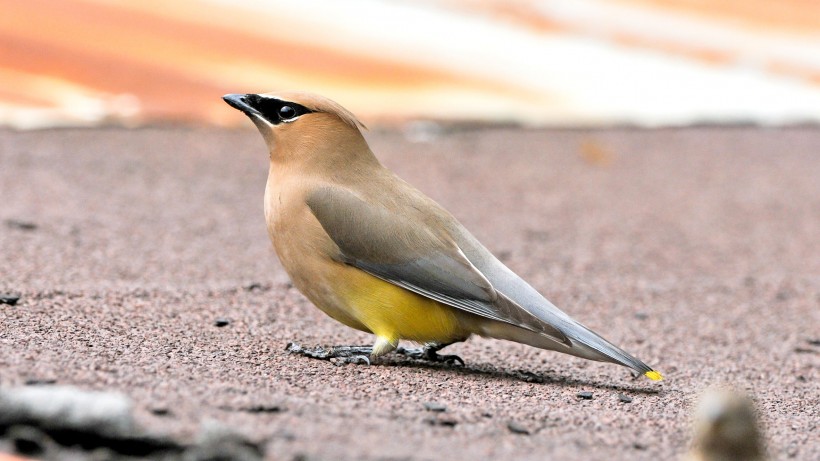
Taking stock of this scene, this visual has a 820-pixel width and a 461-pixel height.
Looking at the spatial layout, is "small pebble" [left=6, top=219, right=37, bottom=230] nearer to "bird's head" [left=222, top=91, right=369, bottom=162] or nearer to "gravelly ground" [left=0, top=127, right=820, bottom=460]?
"gravelly ground" [left=0, top=127, right=820, bottom=460]

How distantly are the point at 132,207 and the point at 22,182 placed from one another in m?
0.85

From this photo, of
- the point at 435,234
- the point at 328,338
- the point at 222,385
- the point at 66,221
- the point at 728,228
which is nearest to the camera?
the point at 222,385

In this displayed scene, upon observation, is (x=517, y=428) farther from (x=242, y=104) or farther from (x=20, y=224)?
(x=20, y=224)

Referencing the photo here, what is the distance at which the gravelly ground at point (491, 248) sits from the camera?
3268mm

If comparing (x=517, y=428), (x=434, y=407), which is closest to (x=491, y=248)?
(x=434, y=407)

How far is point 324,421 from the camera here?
10.0 ft

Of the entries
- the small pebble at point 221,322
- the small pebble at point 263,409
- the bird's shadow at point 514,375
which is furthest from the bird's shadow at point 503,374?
the small pebble at point 263,409

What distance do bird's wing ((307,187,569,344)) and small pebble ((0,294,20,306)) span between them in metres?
1.20

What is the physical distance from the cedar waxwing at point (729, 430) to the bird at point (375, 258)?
1.49 metres

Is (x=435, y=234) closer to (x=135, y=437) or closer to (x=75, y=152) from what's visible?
(x=135, y=437)

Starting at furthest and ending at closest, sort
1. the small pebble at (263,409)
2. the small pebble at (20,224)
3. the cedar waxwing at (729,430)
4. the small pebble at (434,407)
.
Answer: the small pebble at (20,224) < the small pebble at (434,407) < the small pebble at (263,409) < the cedar waxwing at (729,430)

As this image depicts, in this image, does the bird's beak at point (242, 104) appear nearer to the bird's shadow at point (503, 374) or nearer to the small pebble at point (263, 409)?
the bird's shadow at point (503, 374)

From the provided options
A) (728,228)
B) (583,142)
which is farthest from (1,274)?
(583,142)

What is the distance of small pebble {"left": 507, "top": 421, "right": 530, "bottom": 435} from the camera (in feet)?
10.6
